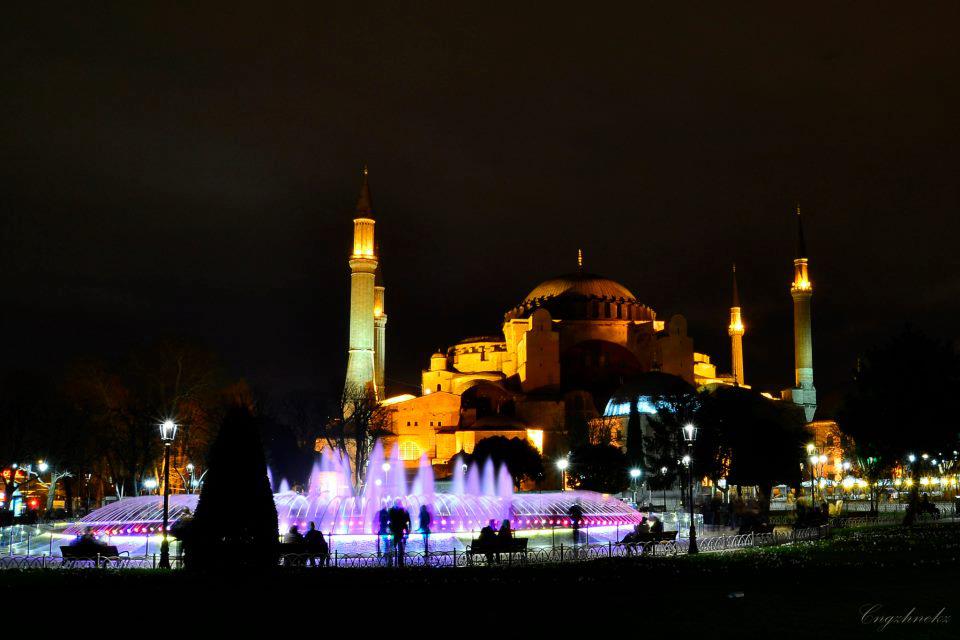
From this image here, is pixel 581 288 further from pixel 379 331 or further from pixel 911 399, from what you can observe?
pixel 911 399

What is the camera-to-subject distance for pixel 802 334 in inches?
2874

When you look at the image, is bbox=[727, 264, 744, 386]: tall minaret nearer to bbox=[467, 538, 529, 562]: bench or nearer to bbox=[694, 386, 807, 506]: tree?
bbox=[694, 386, 807, 506]: tree

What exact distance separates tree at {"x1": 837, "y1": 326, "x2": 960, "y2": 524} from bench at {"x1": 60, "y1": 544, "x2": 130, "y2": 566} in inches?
710

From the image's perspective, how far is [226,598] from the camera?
11812mm

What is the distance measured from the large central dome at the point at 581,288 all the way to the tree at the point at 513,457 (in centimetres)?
2724

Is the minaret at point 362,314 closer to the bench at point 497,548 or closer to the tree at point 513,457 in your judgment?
the tree at point 513,457

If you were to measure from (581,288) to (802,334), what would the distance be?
56.8ft

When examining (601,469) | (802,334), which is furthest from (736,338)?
(601,469)

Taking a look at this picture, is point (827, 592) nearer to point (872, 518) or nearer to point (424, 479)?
point (872, 518)

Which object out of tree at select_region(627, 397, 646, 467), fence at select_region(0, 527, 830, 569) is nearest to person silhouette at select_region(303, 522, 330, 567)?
fence at select_region(0, 527, 830, 569)

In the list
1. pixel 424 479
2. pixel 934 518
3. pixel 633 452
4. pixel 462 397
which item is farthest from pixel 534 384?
pixel 934 518

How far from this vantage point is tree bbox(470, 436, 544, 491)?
54.2 metres

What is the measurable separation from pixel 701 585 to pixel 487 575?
112 inches

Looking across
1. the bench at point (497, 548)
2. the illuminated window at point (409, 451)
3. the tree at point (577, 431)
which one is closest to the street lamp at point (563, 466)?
the tree at point (577, 431)
